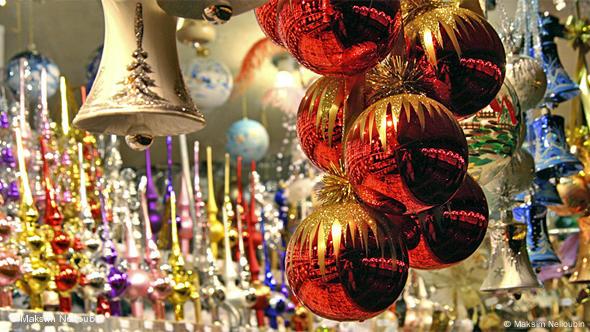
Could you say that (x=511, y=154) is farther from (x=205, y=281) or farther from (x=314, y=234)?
(x=205, y=281)

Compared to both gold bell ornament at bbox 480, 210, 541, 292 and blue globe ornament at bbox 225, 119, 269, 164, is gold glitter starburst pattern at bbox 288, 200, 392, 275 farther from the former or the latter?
blue globe ornament at bbox 225, 119, 269, 164

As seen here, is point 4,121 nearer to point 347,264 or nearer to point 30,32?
point 30,32

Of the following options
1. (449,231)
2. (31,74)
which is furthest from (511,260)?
(31,74)

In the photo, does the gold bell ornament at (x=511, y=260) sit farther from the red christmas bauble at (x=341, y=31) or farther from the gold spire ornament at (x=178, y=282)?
the gold spire ornament at (x=178, y=282)

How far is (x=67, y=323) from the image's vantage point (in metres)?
1.90

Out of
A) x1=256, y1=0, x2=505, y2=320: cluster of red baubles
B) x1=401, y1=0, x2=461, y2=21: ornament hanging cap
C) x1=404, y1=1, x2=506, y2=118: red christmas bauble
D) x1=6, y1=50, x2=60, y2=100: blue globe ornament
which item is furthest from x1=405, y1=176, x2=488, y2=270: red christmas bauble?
x1=6, y1=50, x2=60, y2=100: blue globe ornament

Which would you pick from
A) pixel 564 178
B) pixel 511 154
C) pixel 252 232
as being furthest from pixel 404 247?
pixel 252 232

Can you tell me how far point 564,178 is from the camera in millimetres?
2029

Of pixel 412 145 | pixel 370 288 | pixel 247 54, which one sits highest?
pixel 247 54

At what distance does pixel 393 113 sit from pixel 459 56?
0.42 feet

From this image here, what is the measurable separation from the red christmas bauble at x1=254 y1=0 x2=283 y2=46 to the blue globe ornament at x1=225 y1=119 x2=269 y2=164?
100 inches

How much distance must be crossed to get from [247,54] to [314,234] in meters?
2.69

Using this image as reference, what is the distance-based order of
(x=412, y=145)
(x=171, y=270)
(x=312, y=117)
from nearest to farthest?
A: (x=412, y=145)
(x=312, y=117)
(x=171, y=270)

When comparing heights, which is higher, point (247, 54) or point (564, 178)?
point (247, 54)
